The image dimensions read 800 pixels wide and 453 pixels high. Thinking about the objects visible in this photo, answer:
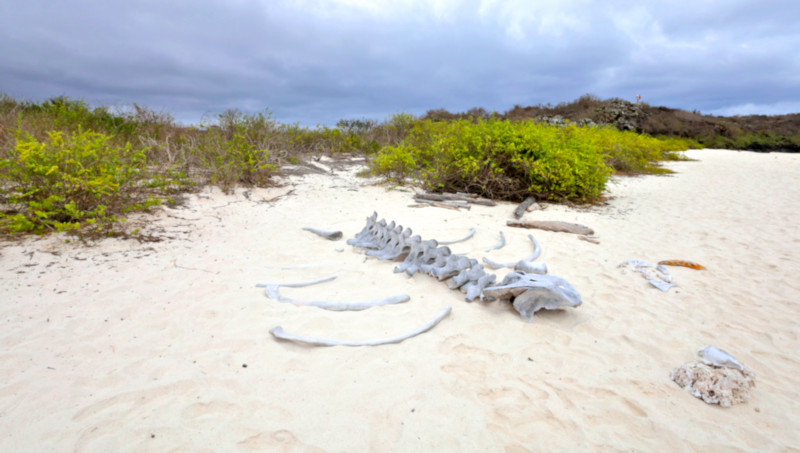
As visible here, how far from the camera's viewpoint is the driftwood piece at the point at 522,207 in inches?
260

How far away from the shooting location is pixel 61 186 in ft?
14.7

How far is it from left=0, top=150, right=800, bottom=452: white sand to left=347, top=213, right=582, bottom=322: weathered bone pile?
11 cm

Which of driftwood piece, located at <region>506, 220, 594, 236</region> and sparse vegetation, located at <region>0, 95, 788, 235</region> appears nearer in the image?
sparse vegetation, located at <region>0, 95, 788, 235</region>

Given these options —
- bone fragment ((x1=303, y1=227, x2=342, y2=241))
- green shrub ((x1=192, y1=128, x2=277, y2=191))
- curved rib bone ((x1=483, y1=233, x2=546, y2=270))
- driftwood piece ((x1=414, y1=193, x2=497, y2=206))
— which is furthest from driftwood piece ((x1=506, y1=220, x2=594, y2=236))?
green shrub ((x1=192, y1=128, x2=277, y2=191))

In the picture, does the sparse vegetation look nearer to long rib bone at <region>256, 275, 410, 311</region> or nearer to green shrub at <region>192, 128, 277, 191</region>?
green shrub at <region>192, 128, 277, 191</region>

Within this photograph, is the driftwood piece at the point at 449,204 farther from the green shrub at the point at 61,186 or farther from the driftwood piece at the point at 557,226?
the green shrub at the point at 61,186

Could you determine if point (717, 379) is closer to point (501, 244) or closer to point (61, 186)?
point (501, 244)

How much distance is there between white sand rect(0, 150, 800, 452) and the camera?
1858 millimetres

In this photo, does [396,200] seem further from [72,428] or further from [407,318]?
[72,428]

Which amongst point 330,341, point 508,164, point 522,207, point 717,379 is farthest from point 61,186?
point 508,164

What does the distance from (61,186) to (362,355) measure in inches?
176

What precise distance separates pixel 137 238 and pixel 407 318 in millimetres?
3612

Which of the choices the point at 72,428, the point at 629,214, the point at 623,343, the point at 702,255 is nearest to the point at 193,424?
the point at 72,428

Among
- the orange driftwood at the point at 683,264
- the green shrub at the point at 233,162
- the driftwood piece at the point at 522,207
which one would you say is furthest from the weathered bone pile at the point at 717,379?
the green shrub at the point at 233,162
